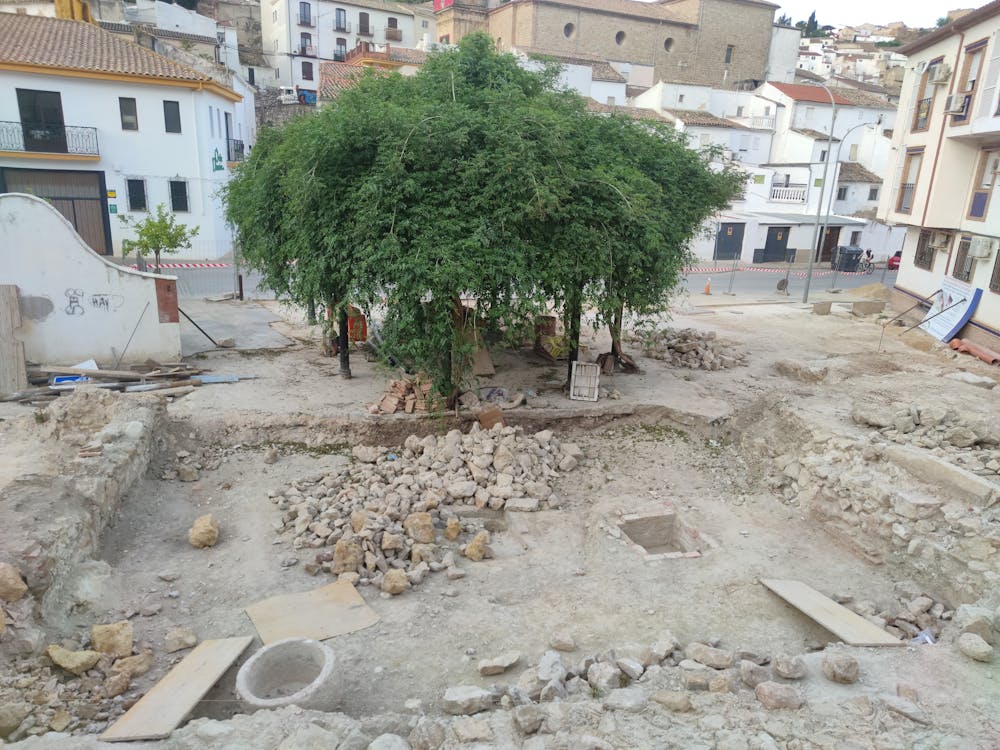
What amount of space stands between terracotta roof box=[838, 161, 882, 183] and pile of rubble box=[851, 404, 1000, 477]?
1217 inches

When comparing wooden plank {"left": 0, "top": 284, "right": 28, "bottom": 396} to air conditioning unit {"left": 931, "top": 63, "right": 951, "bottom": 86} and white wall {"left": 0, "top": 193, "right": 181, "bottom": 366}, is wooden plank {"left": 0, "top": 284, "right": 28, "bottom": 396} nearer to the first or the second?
white wall {"left": 0, "top": 193, "right": 181, "bottom": 366}

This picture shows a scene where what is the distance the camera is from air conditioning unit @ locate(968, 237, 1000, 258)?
1856 cm

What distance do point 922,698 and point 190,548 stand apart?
8.20m

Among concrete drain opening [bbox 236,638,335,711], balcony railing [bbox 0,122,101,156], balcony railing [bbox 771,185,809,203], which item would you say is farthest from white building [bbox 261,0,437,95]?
concrete drain opening [bbox 236,638,335,711]

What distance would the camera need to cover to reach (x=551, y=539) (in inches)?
373

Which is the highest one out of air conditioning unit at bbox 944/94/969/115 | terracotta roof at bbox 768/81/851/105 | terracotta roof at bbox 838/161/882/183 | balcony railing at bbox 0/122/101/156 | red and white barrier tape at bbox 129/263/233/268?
terracotta roof at bbox 768/81/851/105

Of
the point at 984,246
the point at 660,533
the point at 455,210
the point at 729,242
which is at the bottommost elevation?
the point at 660,533

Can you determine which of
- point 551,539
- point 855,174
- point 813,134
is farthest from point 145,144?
point 855,174

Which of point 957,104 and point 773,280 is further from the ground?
point 957,104

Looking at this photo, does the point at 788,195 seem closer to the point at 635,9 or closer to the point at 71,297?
the point at 635,9

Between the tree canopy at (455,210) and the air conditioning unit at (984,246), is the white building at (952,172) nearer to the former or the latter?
the air conditioning unit at (984,246)

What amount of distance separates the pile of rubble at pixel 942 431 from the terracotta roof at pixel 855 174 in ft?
101

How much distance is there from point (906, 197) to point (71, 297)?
25020 millimetres

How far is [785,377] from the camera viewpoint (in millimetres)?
15508
